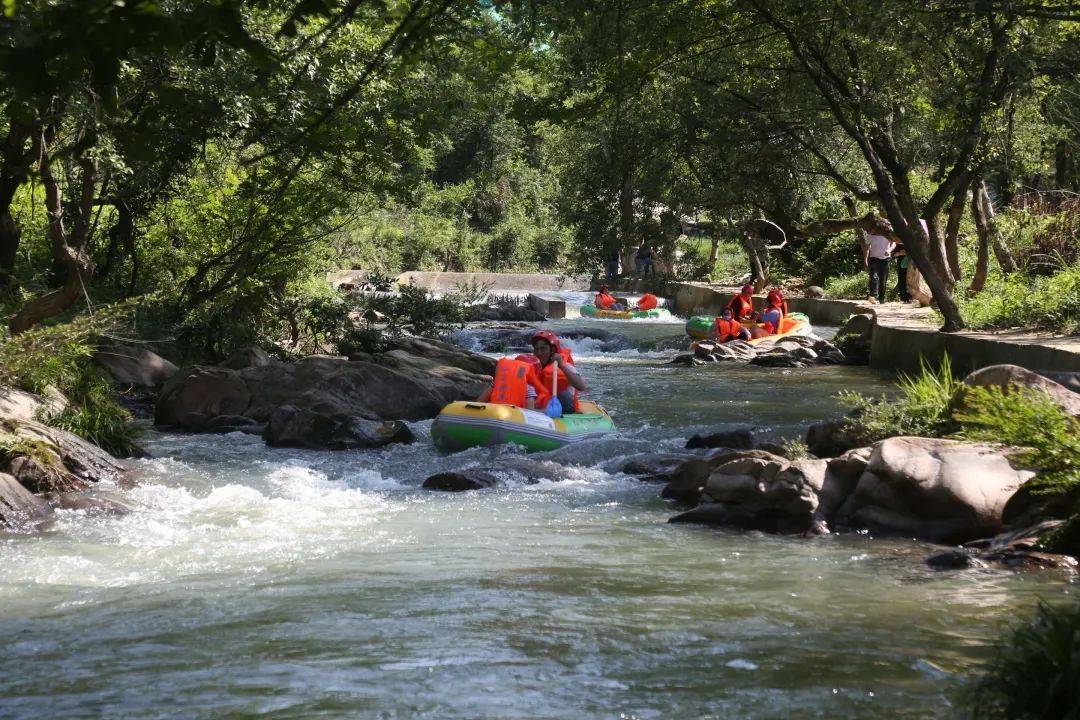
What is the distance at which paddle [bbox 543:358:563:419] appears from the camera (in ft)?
38.0

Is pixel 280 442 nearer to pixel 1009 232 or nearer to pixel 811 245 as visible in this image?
pixel 1009 232

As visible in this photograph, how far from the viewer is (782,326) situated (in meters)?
21.9

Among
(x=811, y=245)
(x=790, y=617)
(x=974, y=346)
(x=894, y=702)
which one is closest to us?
(x=894, y=702)

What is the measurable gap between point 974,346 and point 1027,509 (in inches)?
283

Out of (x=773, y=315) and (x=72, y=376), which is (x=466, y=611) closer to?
(x=72, y=376)

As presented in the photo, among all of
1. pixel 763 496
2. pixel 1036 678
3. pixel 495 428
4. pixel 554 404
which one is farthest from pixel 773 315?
pixel 1036 678

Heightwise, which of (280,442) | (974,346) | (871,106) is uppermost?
(871,106)

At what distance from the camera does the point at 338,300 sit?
1753 centimetres

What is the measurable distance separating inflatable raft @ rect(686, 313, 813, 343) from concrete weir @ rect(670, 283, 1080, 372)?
113cm

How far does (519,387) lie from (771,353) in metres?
8.85

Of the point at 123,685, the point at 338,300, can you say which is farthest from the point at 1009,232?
the point at 123,685

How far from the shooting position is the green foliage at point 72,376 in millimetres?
9586

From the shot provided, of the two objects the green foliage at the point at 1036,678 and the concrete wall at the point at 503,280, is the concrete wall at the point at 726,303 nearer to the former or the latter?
the concrete wall at the point at 503,280

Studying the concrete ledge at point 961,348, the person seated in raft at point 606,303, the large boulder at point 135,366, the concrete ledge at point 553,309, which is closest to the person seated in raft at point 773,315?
the concrete ledge at point 961,348
